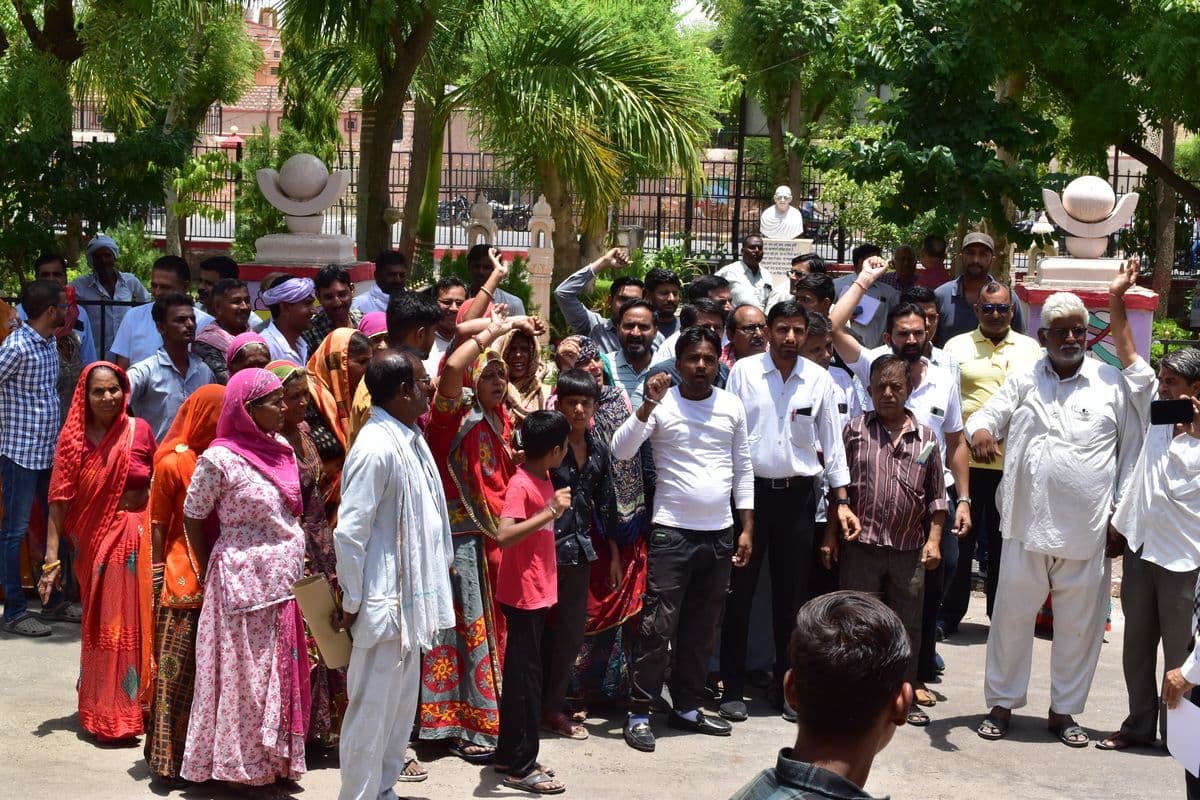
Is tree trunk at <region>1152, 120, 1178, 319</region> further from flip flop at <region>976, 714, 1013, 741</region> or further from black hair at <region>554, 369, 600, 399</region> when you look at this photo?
black hair at <region>554, 369, 600, 399</region>

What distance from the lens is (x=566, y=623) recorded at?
20.4ft

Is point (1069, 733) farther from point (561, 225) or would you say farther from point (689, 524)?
point (561, 225)

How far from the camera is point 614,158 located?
15086mm

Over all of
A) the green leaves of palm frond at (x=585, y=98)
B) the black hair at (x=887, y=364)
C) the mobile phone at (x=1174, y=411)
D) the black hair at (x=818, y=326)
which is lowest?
the mobile phone at (x=1174, y=411)

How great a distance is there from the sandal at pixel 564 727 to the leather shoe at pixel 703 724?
1.47 ft

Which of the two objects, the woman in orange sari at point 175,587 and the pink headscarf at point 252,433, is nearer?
the pink headscarf at point 252,433

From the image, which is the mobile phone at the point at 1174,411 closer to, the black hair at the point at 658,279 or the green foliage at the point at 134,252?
the black hair at the point at 658,279

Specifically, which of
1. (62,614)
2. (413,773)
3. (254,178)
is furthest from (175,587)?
(254,178)

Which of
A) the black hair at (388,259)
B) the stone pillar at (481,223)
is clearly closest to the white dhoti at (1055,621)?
the black hair at (388,259)

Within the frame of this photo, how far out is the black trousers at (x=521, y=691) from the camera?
5.71m

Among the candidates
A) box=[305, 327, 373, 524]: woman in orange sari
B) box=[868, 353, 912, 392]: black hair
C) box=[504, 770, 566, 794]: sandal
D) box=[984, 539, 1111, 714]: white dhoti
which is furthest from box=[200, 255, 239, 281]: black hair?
box=[984, 539, 1111, 714]: white dhoti

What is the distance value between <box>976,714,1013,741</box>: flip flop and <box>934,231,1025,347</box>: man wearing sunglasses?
3420 mm

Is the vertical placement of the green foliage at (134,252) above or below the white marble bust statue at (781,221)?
below

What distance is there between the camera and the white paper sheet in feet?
14.8
